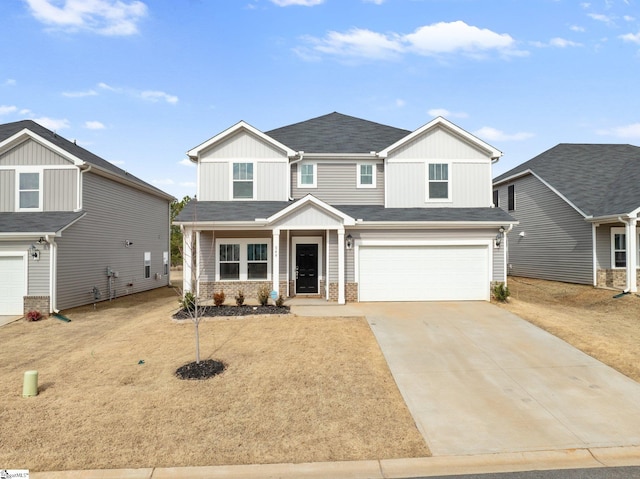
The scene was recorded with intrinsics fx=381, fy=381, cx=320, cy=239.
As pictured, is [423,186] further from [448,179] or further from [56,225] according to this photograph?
[56,225]

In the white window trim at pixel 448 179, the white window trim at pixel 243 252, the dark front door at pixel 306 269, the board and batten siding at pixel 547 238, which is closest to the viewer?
the white window trim at pixel 243 252

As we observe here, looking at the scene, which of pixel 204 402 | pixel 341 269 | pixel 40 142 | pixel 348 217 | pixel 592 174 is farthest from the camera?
pixel 592 174

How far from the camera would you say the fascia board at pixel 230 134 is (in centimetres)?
1592

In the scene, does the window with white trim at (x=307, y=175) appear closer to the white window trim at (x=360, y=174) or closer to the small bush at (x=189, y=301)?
the white window trim at (x=360, y=174)

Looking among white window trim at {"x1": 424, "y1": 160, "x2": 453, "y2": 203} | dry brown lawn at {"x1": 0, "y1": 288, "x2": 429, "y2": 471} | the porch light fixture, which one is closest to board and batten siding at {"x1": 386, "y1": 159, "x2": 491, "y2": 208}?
white window trim at {"x1": 424, "y1": 160, "x2": 453, "y2": 203}

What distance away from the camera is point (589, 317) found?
1331cm

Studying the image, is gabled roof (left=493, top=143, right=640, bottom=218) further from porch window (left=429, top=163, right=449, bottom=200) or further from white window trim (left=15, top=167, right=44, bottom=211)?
white window trim (left=15, top=167, right=44, bottom=211)

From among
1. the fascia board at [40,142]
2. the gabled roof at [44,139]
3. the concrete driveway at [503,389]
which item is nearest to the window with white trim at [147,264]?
the gabled roof at [44,139]

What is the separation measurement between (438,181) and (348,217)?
497 centimetres

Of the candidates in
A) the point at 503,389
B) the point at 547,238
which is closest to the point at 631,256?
the point at 547,238

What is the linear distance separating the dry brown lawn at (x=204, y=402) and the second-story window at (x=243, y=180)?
7.11 m

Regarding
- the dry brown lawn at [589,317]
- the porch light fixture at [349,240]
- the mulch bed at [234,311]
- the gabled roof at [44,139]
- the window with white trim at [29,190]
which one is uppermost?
the gabled roof at [44,139]

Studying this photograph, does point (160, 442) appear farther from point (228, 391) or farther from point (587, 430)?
point (587, 430)

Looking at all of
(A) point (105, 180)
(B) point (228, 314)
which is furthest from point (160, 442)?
(A) point (105, 180)
